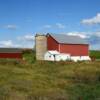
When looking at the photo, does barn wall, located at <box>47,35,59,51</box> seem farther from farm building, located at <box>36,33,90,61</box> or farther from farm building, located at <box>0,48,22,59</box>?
farm building, located at <box>0,48,22,59</box>

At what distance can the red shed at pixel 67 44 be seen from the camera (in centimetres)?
5622

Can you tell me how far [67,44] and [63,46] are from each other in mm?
816

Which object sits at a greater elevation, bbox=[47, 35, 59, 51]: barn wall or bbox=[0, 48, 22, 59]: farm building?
bbox=[47, 35, 59, 51]: barn wall

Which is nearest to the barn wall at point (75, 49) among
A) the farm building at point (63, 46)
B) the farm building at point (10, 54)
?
the farm building at point (63, 46)

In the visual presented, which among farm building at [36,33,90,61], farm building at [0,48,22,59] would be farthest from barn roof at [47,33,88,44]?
Result: farm building at [0,48,22,59]

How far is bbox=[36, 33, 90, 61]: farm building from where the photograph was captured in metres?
56.2

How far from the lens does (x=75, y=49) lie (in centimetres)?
5800

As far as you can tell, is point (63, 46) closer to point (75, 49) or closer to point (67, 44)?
point (67, 44)

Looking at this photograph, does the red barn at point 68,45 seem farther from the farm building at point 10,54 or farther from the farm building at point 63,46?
the farm building at point 10,54

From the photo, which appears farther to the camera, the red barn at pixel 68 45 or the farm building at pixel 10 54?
the farm building at pixel 10 54

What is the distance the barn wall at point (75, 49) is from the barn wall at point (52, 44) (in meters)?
0.97

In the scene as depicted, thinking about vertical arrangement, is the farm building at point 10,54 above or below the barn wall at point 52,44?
below

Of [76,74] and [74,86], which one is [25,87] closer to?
[74,86]

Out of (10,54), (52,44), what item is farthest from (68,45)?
(10,54)
